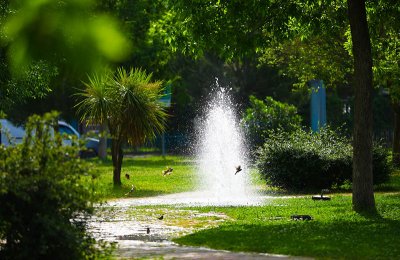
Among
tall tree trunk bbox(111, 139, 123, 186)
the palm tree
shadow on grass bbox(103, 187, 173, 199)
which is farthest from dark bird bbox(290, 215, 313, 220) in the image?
tall tree trunk bbox(111, 139, 123, 186)

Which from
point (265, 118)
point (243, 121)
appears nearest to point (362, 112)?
point (265, 118)

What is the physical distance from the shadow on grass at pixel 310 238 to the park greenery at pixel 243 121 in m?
0.03

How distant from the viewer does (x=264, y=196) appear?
21.3 m

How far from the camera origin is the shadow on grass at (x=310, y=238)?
11500 millimetres

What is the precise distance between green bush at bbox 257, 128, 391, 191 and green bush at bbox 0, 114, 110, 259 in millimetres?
13805

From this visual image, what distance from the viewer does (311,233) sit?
13234 mm

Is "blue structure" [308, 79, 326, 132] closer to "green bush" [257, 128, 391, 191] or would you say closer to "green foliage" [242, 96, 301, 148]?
"green foliage" [242, 96, 301, 148]

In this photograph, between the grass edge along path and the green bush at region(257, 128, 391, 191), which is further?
the green bush at region(257, 128, 391, 191)

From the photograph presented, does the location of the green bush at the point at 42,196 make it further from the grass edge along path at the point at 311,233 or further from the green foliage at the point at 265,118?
the green foliage at the point at 265,118

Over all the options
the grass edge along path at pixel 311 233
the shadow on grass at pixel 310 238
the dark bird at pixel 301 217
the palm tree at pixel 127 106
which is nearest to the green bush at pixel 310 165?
the palm tree at pixel 127 106

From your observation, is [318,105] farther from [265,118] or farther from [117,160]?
[117,160]

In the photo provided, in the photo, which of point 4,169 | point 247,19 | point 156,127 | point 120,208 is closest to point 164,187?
point 156,127

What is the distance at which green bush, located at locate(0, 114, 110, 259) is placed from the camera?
8859 millimetres

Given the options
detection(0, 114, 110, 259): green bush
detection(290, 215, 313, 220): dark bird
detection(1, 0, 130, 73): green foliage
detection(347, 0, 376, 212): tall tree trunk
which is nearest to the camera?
detection(1, 0, 130, 73): green foliage
